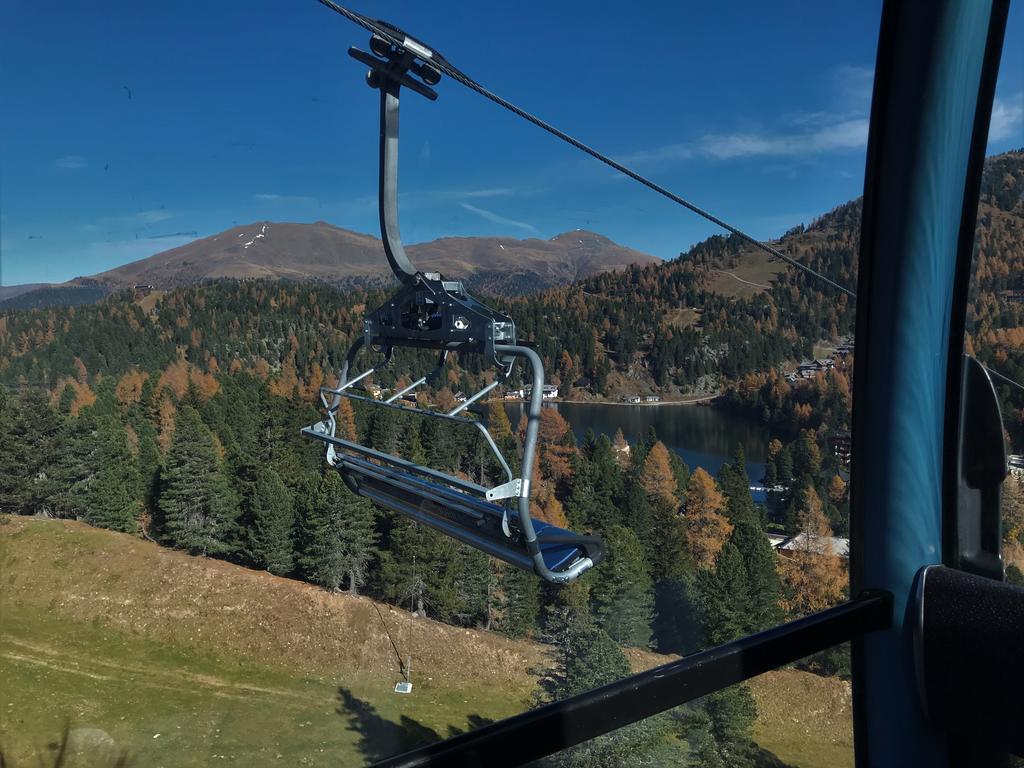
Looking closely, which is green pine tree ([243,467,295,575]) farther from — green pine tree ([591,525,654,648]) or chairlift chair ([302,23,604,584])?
chairlift chair ([302,23,604,584])

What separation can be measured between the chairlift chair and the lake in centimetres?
274

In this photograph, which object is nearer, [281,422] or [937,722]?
[937,722]

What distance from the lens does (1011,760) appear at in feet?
2.82

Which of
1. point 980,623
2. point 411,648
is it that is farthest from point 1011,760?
point 411,648

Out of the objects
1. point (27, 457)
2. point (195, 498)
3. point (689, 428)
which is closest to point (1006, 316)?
point (689, 428)

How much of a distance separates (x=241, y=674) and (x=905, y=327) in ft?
13.0

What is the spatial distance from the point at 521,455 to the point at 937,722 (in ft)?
2.38

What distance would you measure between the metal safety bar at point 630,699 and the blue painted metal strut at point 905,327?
177 millimetres

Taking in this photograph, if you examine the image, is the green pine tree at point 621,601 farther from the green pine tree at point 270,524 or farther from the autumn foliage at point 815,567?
the green pine tree at point 270,524

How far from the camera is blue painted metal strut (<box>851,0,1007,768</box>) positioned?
34.0 inches

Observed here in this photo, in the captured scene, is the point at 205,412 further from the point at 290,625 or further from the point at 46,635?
the point at 290,625

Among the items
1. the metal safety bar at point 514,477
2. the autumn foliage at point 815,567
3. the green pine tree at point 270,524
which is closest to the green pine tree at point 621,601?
the autumn foliage at point 815,567

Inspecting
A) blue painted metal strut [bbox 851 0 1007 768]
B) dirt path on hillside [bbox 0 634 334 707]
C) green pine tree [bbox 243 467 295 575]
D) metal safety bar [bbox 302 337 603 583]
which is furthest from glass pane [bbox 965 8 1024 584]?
green pine tree [bbox 243 467 295 575]

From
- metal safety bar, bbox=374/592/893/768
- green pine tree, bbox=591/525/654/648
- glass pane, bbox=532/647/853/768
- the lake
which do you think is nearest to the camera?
metal safety bar, bbox=374/592/893/768
